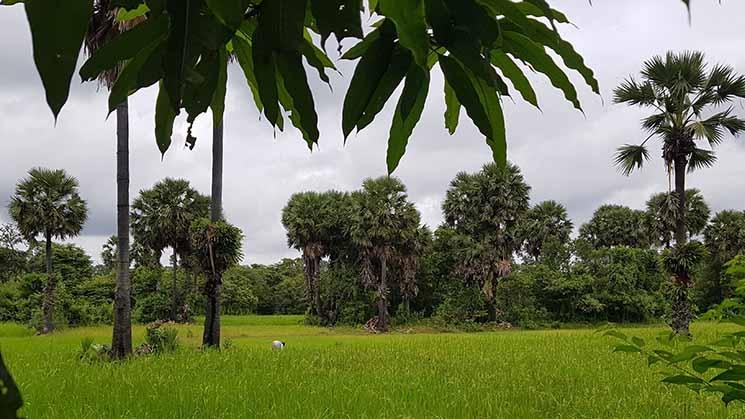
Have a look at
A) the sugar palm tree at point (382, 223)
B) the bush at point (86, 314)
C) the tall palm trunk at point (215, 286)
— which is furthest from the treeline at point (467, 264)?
the tall palm trunk at point (215, 286)

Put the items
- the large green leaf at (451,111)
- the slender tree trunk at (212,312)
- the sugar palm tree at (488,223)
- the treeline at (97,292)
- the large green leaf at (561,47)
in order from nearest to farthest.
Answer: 1. the large green leaf at (561,47)
2. the large green leaf at (451,111)
3. the slender tree trunk at (212,312)
4. the treeline at (97,292)
5. the sugar palm tree at (488,223)

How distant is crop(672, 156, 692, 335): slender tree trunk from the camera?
1191 centimetres

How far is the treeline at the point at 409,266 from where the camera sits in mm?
21656

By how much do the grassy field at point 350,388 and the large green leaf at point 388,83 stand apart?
2.78m

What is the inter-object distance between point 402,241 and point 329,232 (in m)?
3.53

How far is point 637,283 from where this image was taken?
2416cm

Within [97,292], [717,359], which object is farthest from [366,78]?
[97,292]

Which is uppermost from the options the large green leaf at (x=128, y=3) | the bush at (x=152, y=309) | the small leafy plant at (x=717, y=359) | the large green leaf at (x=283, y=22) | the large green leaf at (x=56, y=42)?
the large green leaf at (x=128, y=3)

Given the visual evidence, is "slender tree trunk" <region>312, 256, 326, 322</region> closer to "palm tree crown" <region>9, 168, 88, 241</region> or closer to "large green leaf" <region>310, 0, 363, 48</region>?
"palm tree crown" <region>9, 168, 88, 241</region>

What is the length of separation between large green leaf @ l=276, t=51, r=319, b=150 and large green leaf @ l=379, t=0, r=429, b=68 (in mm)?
83

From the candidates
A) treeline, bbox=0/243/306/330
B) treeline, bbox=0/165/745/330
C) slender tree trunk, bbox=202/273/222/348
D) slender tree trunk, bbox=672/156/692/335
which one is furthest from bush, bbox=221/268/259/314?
→ slender tree trunk, bbox=672/156/692/335

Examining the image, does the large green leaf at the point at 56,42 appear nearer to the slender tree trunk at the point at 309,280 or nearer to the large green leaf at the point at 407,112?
the large green leaf at the point at 407,112

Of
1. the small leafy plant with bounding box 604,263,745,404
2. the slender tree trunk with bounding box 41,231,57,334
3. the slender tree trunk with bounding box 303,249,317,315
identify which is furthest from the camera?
the slender tree trunk with bounding box 303,249,317,315

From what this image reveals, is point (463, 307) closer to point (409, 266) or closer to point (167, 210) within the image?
point (409, 266)
